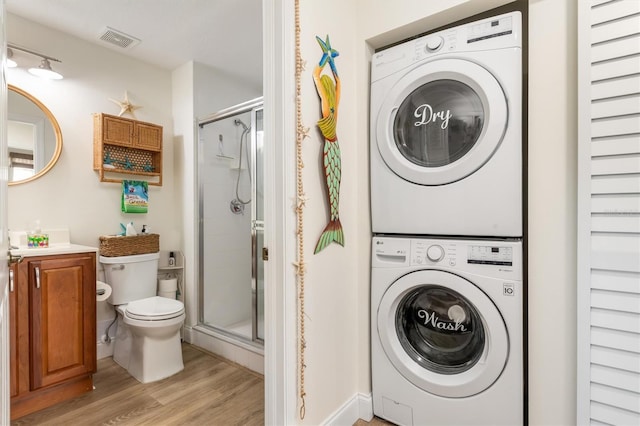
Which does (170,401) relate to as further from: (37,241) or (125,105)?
(125,105)

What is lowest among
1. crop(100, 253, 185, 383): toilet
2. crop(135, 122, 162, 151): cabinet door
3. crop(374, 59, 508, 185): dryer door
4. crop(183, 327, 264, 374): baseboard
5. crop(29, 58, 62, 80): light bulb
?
crop(183, 327, 264, 374): baseboard

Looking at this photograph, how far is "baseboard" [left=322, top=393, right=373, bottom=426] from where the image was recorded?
1.61 meters

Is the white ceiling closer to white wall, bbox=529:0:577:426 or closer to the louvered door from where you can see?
white wall, bbox=529:0:577:426

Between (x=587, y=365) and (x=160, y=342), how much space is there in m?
2.28

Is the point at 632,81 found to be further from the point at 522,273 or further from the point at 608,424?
the point at 608,424

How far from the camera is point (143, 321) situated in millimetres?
2102

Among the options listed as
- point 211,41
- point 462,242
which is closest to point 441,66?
point 462,242

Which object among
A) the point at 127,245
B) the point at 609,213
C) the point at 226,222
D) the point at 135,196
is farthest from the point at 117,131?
the point at 609,213

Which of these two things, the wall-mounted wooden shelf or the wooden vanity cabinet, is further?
the wall-mounted wooden shelf

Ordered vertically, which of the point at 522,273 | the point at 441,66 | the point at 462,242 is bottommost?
the point at 522,273

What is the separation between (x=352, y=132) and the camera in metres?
1.73

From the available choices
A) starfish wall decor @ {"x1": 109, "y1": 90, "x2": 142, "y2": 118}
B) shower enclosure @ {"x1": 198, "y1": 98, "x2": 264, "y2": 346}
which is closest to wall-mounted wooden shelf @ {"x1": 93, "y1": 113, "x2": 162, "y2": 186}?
starfish wall decor @ {"x1": 109, "y1": 90, "x2": 142, "y2": 118}

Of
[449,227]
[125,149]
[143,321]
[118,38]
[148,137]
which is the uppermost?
[118,38]

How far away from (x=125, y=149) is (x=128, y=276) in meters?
1.01
